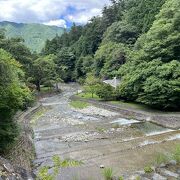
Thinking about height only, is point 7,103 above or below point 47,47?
below

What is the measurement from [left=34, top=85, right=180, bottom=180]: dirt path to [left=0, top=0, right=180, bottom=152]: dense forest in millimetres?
2993

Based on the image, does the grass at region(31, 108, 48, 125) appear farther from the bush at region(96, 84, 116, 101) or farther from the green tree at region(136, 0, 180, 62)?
the green tree at region(136, 0, 180, 62)

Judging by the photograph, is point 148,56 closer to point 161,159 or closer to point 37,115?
point 37,115

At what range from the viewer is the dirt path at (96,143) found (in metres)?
13.4

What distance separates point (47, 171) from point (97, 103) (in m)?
21.2

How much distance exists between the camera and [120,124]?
23.2m

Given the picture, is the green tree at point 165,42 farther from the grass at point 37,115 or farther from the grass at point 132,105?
the grass at point 37,115

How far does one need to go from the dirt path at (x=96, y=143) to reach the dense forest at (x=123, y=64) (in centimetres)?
299

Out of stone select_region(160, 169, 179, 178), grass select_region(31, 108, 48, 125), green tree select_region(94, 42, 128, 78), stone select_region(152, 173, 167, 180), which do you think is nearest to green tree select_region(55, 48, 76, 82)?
green tree select_region(94, 42, 128, 78)

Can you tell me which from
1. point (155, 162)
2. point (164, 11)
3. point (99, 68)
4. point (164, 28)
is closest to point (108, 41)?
point (99, 68)

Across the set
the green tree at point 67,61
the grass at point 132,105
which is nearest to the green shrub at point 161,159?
the grass at point 132,105

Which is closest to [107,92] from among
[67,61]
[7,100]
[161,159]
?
[161,159]

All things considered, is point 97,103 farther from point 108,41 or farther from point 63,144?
point 108,41

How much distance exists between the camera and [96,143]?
17.6m
